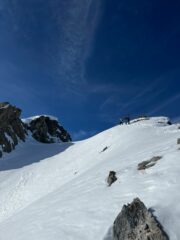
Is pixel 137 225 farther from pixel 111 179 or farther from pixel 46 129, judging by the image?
pixel 46 129

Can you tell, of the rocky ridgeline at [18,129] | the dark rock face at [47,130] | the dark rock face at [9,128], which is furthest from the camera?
the dark rock face at [47,130]

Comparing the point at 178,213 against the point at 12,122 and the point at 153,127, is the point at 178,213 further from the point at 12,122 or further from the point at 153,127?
the point at 12,122

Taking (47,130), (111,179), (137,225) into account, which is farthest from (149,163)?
(47,130)

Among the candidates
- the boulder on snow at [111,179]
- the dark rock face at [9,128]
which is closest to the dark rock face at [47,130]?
the dark rock face at [9,128]

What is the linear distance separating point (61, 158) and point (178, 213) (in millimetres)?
31923

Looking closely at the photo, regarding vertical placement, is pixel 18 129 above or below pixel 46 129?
below

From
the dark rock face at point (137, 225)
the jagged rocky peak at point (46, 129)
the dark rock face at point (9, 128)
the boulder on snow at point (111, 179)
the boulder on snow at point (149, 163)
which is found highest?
the jagged rocky peak at point (46, 129)

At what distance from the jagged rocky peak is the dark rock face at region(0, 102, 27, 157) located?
24.8ft

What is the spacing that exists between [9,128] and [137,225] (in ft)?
180

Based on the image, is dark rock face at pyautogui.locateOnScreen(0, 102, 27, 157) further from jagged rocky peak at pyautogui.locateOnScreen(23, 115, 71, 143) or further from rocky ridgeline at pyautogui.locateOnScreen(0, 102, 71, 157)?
jagged rocky peak at pyautogui.locateOnScreen(23, 115, 71, 143)

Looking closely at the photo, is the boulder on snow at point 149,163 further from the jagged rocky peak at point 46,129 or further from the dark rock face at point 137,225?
the jagged rocky peak at point 46,129

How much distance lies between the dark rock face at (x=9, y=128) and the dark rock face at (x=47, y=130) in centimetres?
755

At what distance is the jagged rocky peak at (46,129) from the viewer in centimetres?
7625

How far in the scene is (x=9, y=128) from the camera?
61.8m
